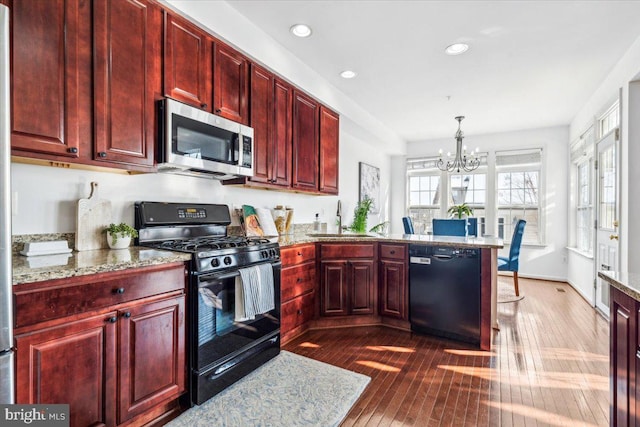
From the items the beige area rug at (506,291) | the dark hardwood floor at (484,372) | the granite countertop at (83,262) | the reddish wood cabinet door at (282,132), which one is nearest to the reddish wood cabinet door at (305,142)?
the reddish wood cabinet door at (282,132)

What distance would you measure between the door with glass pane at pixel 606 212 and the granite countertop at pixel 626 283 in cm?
232

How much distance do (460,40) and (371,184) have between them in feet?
10.6

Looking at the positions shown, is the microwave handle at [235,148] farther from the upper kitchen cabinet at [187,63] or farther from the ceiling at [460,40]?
the ceiling at [460,40]

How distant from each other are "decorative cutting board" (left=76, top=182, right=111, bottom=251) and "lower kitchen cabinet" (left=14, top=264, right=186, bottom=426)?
58cm

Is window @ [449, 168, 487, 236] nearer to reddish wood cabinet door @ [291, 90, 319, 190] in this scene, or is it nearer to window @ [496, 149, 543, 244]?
window @ [496, 149, 543, 244]

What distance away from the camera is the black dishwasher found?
2.73m

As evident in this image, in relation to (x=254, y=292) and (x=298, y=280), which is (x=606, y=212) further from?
(x=254, y=292)

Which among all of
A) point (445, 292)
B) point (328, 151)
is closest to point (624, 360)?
point (445, 292)

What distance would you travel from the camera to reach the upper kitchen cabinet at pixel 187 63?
2.06 metres

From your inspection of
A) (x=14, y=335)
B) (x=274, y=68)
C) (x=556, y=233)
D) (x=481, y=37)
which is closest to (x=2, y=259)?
(x=14, y=335)

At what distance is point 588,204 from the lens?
14.4 feet

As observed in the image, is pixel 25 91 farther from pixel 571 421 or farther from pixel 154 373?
pixel 571 421

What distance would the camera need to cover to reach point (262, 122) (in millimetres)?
2801

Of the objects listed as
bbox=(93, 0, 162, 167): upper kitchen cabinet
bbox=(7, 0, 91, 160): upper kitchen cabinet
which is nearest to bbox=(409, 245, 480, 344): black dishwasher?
bbox=(93, 0, 162, 167): upper kitchen cabinet
